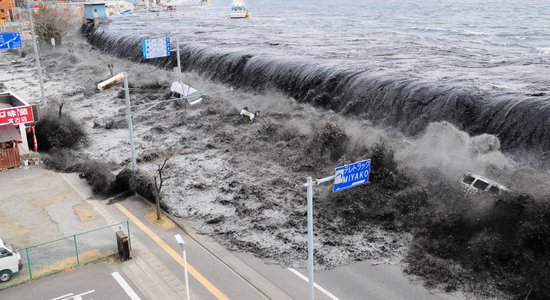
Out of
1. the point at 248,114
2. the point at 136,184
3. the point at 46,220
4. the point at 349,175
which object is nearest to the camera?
the point at 349,175

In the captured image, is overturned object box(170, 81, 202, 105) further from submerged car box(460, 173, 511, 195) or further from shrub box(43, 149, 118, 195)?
submerged car box(460, 173, 511, 195)

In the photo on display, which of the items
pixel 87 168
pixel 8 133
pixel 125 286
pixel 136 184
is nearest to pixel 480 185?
pixel 125 286

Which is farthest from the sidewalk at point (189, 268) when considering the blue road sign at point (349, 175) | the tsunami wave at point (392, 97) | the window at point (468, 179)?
the tsunami wave at point (392, 97)

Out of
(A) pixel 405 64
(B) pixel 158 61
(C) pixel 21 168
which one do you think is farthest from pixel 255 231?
(B) pixel 158 61

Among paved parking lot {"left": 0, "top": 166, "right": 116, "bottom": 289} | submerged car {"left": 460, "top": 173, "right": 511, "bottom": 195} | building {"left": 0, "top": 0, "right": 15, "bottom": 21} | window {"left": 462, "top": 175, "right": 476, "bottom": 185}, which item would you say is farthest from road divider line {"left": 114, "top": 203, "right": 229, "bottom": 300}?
building {"left": 0, "top": 0, "right": 15, "bottom": 21}

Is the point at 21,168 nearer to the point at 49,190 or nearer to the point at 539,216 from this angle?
the point at 49,190

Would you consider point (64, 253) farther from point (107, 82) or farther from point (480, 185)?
point (480, 185)
